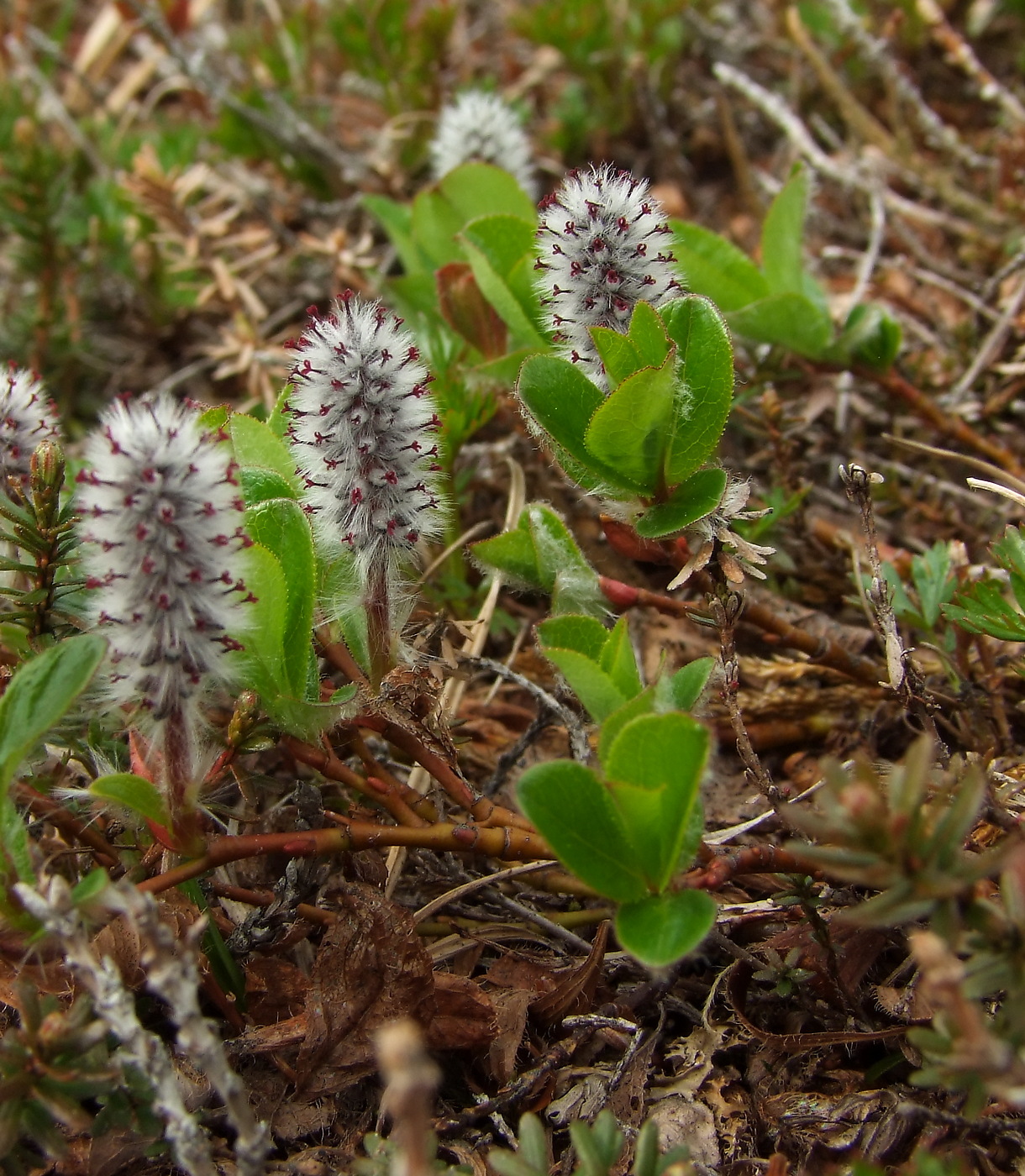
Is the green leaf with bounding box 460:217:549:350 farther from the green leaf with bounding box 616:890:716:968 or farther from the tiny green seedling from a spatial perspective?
the green leaf with bounding box 616:890:716:968

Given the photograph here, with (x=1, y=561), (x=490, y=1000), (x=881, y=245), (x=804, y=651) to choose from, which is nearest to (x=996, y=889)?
(x=804, y=651)

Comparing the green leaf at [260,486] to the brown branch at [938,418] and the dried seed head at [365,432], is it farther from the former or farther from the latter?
the brown branch at [938,418]

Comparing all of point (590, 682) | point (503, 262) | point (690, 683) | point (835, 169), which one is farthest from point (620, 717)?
point (835, 169)

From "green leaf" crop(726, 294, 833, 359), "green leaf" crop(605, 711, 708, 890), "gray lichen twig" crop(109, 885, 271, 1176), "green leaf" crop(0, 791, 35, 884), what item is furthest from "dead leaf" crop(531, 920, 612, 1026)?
"green leaf" crop(726, 294, 833, 359)

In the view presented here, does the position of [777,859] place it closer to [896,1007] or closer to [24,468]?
[896,1007]

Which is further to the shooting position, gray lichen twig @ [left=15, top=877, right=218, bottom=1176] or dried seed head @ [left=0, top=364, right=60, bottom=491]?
dried seed head @ [left=0, top=364, right=60, bottom=491]
